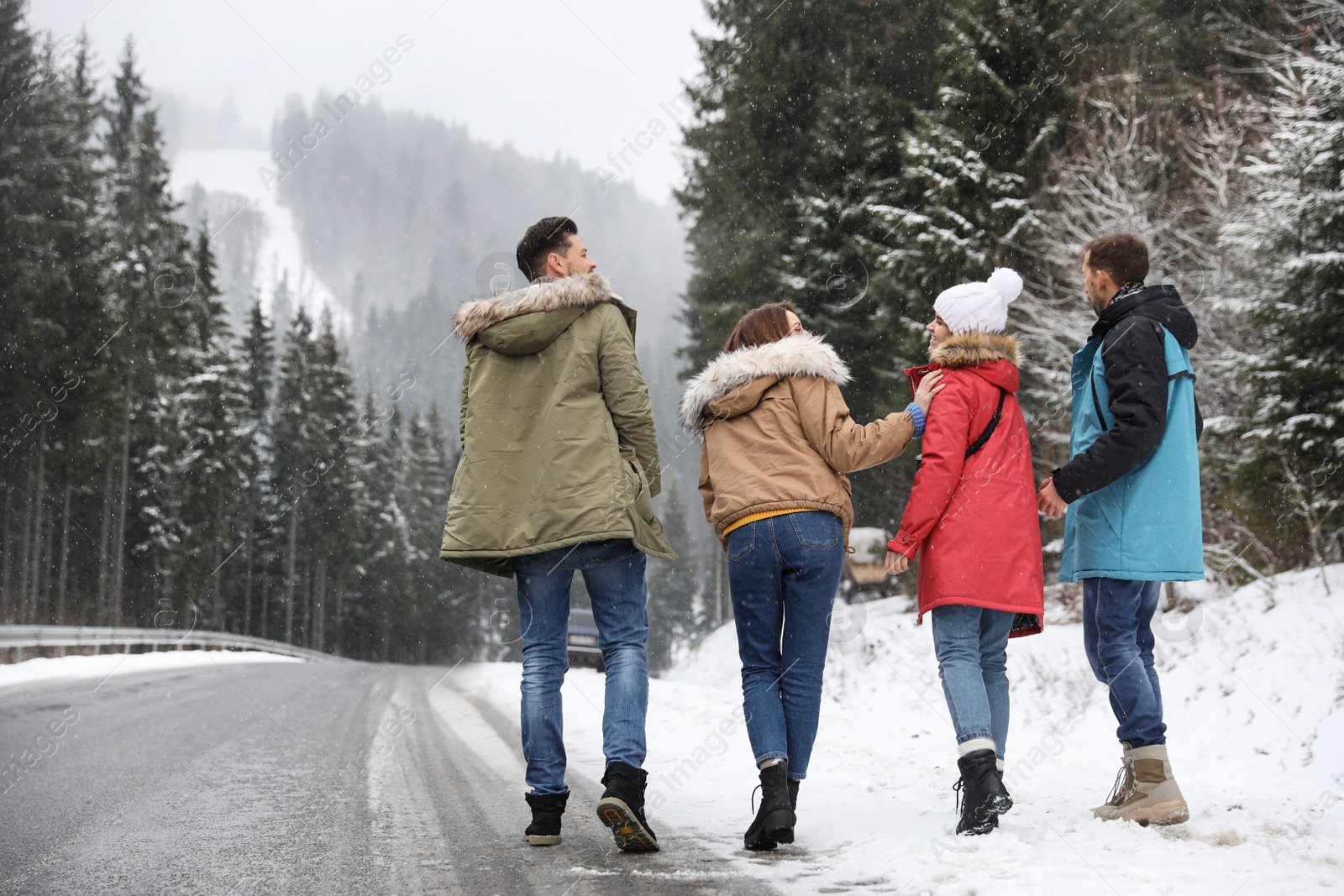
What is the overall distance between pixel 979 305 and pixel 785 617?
4.69 ft

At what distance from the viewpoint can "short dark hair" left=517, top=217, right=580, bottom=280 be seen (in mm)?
4125

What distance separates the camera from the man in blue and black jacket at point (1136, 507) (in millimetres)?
3680

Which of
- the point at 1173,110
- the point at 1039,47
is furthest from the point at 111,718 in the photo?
the point at 1173,110

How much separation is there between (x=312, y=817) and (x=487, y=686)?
10857 millimetres

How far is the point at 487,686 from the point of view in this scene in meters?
14.9

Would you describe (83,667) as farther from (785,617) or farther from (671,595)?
(671,595)

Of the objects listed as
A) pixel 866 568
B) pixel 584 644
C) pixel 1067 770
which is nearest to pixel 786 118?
pixel 866 568

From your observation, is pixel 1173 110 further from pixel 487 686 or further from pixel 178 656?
pixel 178 656

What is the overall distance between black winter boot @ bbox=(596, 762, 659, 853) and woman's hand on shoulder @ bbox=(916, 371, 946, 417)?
5.60 feet

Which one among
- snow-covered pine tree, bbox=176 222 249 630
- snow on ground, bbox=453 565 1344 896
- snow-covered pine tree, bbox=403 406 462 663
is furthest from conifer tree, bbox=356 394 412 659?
snow on ground, bbox=453 565 1344 896

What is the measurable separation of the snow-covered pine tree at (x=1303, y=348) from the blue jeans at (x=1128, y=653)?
5.89 meters

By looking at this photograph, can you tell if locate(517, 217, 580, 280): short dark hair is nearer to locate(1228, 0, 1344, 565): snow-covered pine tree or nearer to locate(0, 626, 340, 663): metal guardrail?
locate(1228, 0, 1344, 565): snow-covered pine tree

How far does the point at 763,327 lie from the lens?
162 inches

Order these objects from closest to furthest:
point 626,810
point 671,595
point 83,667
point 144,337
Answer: point 626,810, point 83,667, point 144,337, point 671,595
